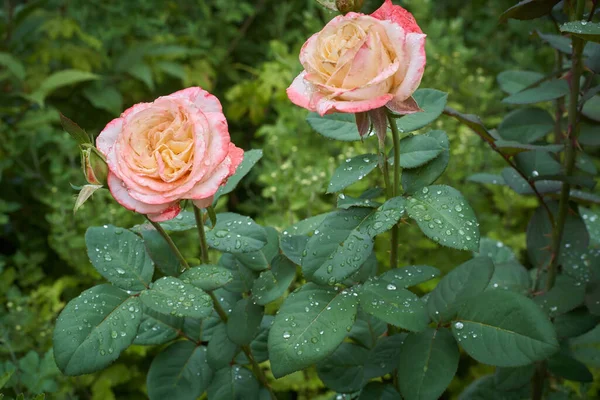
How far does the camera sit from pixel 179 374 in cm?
97

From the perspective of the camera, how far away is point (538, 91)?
1.13 m

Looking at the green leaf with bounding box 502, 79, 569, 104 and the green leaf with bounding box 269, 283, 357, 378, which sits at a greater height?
the green leaf with bounding box 502, 79, 569, 104

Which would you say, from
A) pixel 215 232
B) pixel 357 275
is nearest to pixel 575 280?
pixel 357 275

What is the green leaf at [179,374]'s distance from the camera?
0.95 m

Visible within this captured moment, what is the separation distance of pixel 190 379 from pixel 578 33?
76 cm

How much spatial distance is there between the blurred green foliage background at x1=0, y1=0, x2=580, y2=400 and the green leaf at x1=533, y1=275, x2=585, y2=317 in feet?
2.13

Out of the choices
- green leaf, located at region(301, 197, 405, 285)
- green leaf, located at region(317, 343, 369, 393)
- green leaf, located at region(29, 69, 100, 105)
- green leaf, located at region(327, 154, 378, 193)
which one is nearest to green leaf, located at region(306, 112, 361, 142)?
green leaf, located at region(327, 154, 378, 193)

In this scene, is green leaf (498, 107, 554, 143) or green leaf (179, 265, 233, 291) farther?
green leaf (498, 107, 554, 143)

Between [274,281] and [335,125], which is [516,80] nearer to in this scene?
[335,125]

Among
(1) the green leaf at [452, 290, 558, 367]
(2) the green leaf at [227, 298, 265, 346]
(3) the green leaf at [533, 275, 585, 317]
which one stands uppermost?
(1) the green leaf at [452, 290, 558, 367]

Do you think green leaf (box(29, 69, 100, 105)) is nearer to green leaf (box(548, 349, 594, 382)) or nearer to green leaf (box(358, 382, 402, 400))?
green leaf (box(358, 382, 402, 400))

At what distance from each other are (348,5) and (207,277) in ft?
1.35

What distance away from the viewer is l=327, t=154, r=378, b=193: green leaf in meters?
0.86

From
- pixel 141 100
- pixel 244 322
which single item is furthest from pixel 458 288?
pixel 141 100
